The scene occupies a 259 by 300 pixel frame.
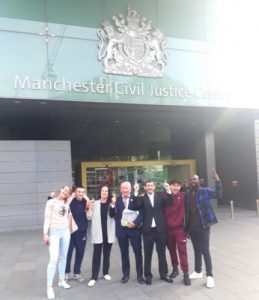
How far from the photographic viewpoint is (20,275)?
21.2 feet

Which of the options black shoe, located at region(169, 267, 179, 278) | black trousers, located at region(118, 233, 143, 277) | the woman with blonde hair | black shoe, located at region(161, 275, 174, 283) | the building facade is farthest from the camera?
the building facade

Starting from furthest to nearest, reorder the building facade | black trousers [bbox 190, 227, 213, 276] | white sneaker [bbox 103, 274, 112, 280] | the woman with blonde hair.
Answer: the building facade, white sneaker [bbox 103, 274, 112, 280], black trousers [bbox 190, 227, 213, 276], the woman with blonde hair

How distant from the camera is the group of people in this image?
5430 millimetres

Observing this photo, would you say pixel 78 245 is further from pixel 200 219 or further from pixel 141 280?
pixel 200 219

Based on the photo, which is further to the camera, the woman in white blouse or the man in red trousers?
the woman in white blouse

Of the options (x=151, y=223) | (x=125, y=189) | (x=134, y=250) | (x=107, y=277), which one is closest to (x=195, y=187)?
(x=151, y=223)

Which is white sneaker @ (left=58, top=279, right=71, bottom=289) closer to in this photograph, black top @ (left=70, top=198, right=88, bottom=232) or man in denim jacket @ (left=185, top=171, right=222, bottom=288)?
black top @ (left=70, top=198, right=88, bottom=232)

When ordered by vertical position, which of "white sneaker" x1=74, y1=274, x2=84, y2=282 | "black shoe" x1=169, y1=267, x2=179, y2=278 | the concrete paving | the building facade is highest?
the building facade

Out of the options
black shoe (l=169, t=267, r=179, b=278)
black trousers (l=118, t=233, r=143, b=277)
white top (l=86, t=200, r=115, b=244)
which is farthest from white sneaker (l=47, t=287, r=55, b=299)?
black shoe (l=169, t=267, r=179, b=278)

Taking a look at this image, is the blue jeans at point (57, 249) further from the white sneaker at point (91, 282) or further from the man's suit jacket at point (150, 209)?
the man's suit jacket at point (150, 209)

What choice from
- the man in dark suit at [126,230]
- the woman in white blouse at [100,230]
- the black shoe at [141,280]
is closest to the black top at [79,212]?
the woman in white blouse at [100,230]

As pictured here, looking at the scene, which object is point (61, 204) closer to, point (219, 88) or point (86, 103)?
point (86, 103)

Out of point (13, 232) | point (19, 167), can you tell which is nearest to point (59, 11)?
point (19, 167)

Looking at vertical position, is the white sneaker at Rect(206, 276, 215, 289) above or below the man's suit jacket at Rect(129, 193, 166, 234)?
below
